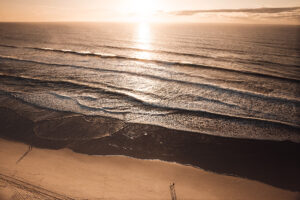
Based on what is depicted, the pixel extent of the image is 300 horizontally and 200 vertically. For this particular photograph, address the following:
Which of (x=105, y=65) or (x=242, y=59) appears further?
(x=242, y=59)

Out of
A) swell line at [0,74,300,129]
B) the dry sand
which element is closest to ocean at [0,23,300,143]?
swell line at [0,74,300,129]

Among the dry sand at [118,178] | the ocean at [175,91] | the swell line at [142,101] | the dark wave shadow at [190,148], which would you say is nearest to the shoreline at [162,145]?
the dark wave shadow at [190,148]

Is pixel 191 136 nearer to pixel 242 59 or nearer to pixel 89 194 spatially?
pixel 89 194

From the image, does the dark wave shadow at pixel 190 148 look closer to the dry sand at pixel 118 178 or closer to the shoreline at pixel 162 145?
the shoreline at pixel 162 145

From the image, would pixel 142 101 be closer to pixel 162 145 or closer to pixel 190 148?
pixel 162 145

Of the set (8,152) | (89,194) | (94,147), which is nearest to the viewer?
(89,194)

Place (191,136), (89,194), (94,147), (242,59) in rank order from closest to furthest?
(89,194), (94,147), (191,136), (242,59)

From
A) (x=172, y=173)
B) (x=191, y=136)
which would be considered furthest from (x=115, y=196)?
(x=191, y=136)

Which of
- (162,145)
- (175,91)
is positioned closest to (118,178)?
(162,145)
